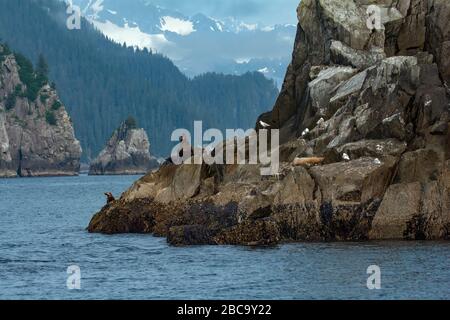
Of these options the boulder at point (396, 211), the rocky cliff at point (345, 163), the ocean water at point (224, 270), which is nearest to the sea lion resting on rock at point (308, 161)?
the rocky cliff at point (345, 163)

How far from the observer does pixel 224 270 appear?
4925 cm

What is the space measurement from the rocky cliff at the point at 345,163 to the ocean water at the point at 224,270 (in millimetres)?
2164

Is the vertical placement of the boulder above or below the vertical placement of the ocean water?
above

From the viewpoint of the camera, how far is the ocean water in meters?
43.1

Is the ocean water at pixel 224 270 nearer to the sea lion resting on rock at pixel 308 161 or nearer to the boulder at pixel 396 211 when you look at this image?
the boulder at pixel 396 211

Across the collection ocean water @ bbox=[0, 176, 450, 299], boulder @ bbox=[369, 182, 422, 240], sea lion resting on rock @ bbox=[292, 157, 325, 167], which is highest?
sea lion resting on rock @ bbox=[292, 157, 325, 167]

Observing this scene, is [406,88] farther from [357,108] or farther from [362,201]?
[362,201]

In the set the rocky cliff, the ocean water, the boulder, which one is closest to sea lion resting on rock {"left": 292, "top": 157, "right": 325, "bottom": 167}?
the rocky cliff

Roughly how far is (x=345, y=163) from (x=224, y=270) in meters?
14.1

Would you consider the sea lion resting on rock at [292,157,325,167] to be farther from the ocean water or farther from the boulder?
the ocean water

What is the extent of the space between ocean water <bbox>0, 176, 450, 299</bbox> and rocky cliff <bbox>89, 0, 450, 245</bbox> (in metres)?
2.16

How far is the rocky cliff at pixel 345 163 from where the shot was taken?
57438mm

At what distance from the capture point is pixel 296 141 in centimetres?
7050
